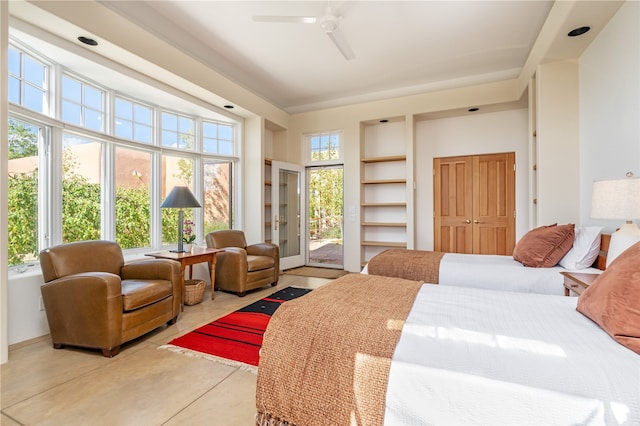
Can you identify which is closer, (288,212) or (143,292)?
(143,292)

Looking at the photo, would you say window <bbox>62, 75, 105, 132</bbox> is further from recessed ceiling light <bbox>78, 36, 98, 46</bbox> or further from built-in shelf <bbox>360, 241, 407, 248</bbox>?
built-in shelf <bbox>360, 241, 407, 248</bbox>

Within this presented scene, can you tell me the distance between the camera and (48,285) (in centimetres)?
239

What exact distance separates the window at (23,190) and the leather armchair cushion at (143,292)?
36.5 inches

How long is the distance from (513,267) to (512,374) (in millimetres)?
1963

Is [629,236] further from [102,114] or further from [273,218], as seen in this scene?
[102,114]

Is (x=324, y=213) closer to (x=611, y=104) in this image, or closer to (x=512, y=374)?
(x=611, y=104)

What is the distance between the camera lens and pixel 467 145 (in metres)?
5.08

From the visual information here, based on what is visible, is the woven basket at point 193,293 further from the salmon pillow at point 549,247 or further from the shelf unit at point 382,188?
the salmon pillow at point 549,247

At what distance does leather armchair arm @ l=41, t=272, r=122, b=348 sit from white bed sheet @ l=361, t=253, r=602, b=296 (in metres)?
2.72

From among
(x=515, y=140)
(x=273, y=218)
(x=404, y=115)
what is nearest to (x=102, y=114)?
(x=273, y=218)

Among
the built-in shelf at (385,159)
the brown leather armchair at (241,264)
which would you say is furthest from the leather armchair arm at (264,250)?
the built-in shelf at (385,159)

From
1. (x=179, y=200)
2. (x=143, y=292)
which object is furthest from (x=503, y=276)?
(x=179, y=200)

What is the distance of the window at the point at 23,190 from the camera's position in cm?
264

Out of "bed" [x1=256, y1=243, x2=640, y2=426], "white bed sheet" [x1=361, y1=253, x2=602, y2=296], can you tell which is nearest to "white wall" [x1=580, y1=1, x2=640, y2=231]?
"white bed sheet" [x1=361, y1=253, x2=602, y2=296]
